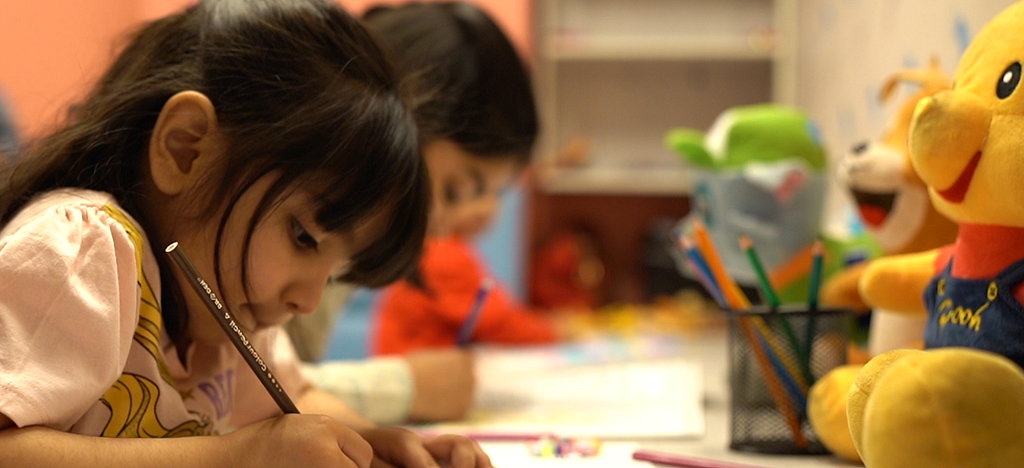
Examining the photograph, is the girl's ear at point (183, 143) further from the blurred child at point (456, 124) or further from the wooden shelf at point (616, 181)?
the wooden shelf at point (616, 181)

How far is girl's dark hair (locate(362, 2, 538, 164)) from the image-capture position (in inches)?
37.3

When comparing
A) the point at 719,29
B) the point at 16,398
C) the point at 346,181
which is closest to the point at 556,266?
the point at 719,29

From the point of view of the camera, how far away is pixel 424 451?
55cm

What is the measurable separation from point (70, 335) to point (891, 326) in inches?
17.8

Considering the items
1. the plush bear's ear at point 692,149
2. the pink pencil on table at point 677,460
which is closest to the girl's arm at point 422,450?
the pink pencil on table at point 677,460

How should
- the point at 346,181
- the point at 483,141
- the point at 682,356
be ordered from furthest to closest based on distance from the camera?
the point at 682,356 < the point at 483,141 < the point at 346,181

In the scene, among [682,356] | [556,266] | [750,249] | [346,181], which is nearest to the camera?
[346,181]

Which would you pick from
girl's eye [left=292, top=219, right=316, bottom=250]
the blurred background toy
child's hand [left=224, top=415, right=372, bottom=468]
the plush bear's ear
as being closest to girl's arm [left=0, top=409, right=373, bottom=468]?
child's hand [left=224, top=415, right=372, bottom=468]

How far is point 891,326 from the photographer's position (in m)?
0.62

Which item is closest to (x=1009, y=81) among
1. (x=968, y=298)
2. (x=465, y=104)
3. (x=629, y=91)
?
(x=968, y=298)

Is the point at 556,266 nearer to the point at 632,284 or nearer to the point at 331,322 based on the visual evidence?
the point at 632,284

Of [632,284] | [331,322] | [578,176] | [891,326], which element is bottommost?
[632,284]

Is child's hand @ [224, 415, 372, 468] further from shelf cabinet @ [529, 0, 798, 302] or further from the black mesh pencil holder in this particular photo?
shelf cabinet @ [529, 0, 798, 302]

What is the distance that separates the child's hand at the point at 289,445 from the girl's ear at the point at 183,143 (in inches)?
5.5
